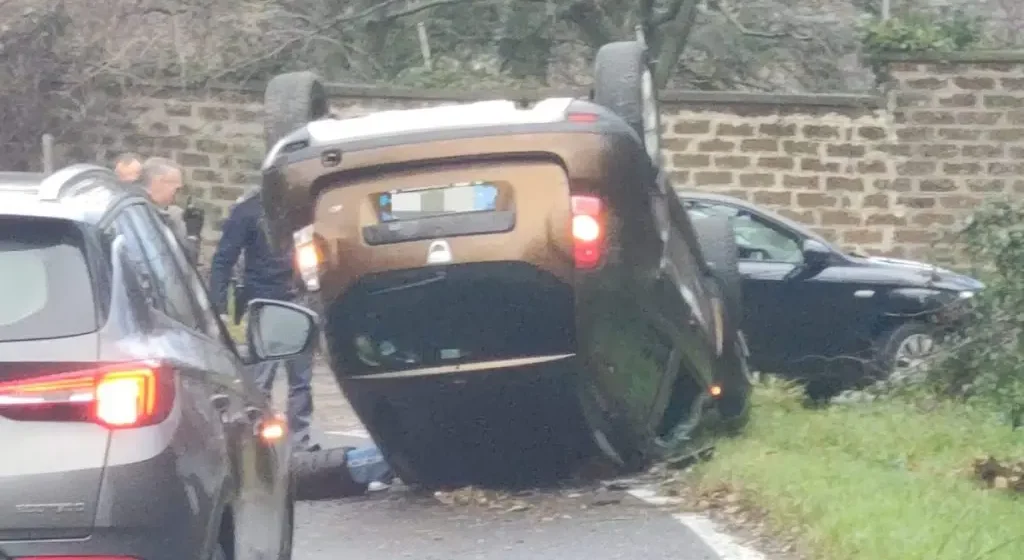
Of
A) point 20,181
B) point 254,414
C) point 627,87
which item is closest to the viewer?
point 20,181

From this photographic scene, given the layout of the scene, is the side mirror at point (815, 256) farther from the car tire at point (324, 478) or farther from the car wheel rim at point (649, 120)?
the car tire at point (324, 478)

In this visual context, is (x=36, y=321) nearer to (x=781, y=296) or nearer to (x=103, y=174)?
(x=103, y=174)

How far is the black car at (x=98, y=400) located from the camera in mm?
4246

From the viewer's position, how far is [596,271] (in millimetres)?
8625

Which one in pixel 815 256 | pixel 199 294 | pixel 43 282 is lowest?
pixel 815 256

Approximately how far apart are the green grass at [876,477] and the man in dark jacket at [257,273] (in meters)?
2.45

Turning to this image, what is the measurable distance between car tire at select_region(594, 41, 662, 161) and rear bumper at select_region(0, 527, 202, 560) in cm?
510

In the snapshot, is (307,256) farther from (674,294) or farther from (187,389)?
(187,389)

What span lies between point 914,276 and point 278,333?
9.35m

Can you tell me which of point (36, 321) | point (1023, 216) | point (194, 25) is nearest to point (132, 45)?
point (194, 25)

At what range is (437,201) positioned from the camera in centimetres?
868

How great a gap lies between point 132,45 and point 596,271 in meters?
11.6

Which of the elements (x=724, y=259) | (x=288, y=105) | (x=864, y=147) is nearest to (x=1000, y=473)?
(x=724, y=259)

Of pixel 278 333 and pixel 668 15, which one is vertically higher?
pixel 278 333
